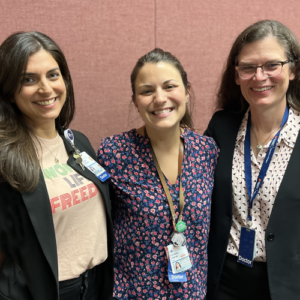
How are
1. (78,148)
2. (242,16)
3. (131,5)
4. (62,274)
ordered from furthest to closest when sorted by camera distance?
(242,16) → (131,5) → (78,148) → (62,274)

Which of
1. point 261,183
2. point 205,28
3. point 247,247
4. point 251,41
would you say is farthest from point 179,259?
point 205,28

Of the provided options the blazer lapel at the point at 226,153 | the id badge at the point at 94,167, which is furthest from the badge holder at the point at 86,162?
the blazer lapel at the point at 226,153

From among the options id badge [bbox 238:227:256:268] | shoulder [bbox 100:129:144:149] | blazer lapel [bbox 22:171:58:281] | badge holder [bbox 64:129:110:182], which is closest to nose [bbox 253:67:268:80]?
shoulder [bbox 100:129:144:149]

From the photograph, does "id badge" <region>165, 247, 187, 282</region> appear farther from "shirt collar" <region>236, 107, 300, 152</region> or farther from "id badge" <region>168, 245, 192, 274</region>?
"shirt collar" <region>236, 107, 300, 152</region>

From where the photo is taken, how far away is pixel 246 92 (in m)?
1.61

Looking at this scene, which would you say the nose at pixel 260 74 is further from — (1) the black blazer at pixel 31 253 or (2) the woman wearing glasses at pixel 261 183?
(1) the black blazer at pixel 31 253

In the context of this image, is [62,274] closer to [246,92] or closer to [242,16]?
[246,92]

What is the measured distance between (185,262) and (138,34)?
1.63 meters

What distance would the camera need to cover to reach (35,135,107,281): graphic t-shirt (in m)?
1.38

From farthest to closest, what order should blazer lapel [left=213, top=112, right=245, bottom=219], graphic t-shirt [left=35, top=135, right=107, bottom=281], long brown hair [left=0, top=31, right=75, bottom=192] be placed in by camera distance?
1. blazer lapel [left=213, top=112, right=245, bottom=219]
2. graphic t-shirt [left=35, top=135, right=107, bottom=281]
3. long brown hair [left=0, top=31, right=75, bottom=192]

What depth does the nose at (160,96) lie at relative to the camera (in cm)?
150

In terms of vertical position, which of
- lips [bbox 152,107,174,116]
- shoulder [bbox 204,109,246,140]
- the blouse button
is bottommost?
the blouse button

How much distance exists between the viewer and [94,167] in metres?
1.57

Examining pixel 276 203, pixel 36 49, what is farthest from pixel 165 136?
pixel 36 49
